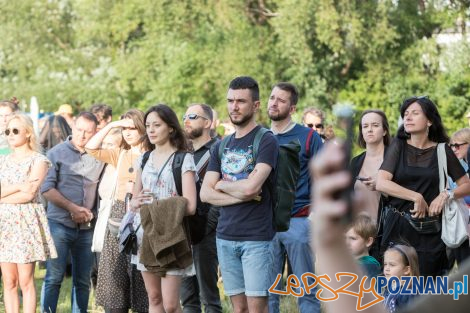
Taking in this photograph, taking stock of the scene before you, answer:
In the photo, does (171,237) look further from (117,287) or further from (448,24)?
(448,24)

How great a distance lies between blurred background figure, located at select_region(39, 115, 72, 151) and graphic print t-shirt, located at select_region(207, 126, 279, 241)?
6.67 m

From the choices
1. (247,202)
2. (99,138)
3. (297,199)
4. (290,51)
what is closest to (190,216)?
(247,202)

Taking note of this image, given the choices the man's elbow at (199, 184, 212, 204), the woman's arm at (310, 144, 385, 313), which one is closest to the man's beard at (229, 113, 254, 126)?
the man's elbow at (199, 184, 212, 204)

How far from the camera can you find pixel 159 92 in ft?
130

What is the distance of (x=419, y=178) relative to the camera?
7.72 metres

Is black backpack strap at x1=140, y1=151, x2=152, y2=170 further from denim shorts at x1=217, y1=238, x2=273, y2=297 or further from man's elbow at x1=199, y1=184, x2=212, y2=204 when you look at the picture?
denim shorts at x1=217, y1=238, x2=273, y2=297

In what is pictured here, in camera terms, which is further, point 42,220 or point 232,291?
point 42,220

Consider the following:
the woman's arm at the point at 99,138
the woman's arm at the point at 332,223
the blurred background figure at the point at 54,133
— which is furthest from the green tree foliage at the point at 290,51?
the woman's arm at the point at 332,223

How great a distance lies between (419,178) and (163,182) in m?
2.04

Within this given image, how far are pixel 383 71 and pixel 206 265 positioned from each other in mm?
27829

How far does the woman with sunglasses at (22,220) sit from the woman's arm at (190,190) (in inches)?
73.8

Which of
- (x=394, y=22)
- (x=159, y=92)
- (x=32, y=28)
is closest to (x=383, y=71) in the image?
(x=394, y=22)

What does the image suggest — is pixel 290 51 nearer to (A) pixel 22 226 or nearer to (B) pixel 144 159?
(A) pixel 22 226

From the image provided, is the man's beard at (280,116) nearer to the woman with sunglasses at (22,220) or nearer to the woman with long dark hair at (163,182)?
the woman with long dark hair at (163,182)
